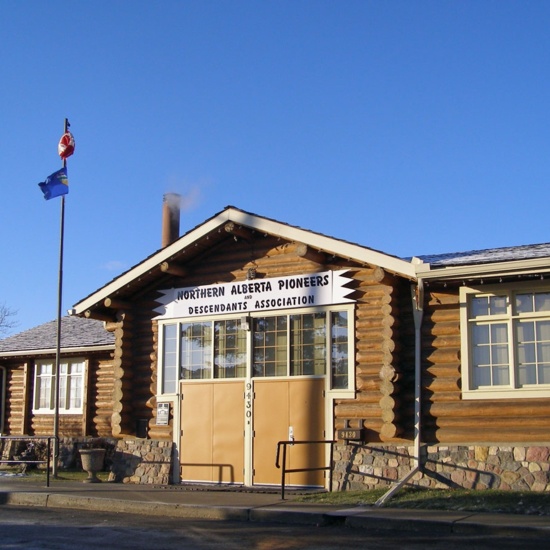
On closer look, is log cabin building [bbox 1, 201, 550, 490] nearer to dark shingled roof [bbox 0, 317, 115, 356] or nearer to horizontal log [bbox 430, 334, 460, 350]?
horizontal log [bbox 430, 334, 460, 350]

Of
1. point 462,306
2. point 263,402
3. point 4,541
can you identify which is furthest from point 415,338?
point 4,541

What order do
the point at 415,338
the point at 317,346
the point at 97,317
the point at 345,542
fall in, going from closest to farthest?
1. the point at 345,542
2. the point at 415,338
3. the point at 317,346
4. the point at 97,317

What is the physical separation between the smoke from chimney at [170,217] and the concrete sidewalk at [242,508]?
8.20 m

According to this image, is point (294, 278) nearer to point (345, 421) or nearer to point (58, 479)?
point (345, 421)

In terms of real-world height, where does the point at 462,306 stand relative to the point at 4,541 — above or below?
above

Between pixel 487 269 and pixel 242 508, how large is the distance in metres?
5.46

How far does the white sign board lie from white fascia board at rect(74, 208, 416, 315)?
68 cm

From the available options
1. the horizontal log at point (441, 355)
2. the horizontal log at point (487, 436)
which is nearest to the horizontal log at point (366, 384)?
the horizontal log at point (441, 355)

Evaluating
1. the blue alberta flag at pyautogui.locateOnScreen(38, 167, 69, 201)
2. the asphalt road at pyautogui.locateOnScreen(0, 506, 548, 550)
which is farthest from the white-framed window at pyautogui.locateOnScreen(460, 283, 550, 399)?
the blue alberta flag at pyautogui.locateOnScreen(38, 167, 69, 201)

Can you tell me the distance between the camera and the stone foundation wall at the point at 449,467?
13680mm

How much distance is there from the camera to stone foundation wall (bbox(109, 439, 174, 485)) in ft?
58.4

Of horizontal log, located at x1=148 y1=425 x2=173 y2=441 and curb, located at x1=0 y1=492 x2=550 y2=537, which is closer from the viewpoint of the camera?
curb, located at x1=0 y1=492 x2=550 y2=537

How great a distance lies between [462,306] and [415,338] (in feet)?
3.29

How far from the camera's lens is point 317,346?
53.3 feet
